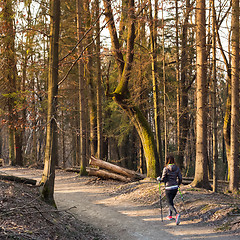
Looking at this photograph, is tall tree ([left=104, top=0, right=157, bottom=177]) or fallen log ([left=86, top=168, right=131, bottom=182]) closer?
tall tree ([left=104, top=0, right=157, bottom=177])

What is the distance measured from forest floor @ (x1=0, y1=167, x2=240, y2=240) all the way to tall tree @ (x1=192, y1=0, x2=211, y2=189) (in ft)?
2.36

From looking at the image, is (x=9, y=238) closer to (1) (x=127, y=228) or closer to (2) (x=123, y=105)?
(1) (x=127, y=228)

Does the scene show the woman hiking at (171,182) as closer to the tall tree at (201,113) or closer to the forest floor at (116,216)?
the forest floor at (116,216)

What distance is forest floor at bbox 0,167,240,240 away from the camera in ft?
16.9

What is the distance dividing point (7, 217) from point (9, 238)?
1066 millimetres

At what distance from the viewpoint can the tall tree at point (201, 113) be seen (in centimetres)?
982

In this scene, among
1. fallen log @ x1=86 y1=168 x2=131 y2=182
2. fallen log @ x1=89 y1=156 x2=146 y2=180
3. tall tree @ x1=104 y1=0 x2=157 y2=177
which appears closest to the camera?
tall tree @ x1=104 y1=0 x2=157 y2=177

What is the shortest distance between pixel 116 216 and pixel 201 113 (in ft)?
16.0

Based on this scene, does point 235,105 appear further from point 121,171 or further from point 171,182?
point 121,171

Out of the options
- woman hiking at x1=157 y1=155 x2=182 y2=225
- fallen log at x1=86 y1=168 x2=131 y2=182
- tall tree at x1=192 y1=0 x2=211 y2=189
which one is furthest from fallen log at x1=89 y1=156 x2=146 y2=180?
woman hiking at x1=157 y1=155 x2=182 y2=225

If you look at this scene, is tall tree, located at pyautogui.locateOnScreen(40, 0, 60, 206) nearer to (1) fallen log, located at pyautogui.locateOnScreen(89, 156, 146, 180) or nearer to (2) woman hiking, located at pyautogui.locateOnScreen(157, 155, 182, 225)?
(2) woman hiking, located at pyautogui.locateOnScreen(157, 155, 182, 225)

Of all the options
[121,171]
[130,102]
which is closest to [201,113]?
[130,102]

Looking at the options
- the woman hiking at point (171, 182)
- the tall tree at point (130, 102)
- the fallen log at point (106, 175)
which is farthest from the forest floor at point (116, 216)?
the fallen log at point (106, 175)

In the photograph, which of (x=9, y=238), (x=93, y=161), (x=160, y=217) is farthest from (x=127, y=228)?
(x=93, y=161)
